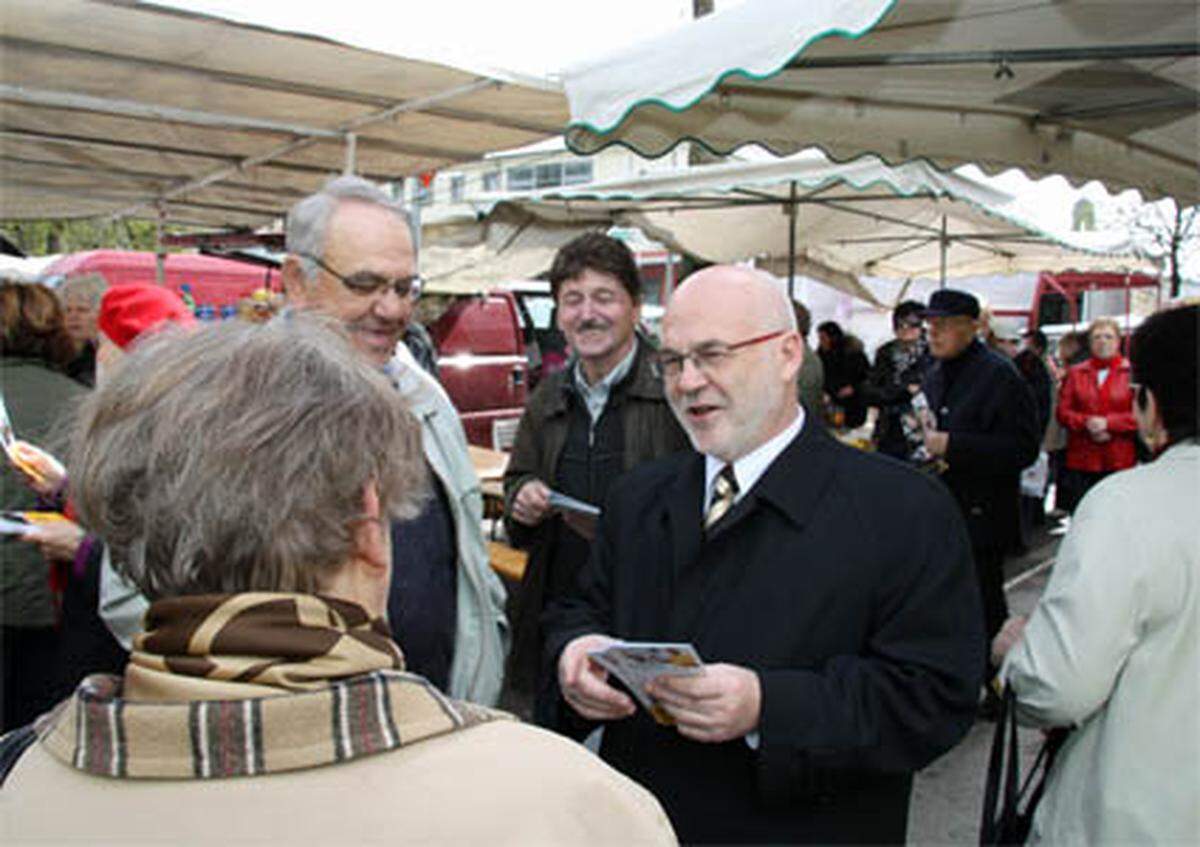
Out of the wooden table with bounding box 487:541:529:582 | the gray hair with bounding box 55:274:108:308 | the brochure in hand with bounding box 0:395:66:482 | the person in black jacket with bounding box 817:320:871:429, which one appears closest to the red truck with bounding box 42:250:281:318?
the gray hair with bounding box 55:274:108:308

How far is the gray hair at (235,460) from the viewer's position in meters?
0.93

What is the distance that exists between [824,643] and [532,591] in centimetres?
141

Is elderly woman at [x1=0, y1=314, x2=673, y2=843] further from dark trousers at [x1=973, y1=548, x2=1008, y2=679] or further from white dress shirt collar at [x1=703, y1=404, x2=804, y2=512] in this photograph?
dark trousers at [x1=973, y1=548, x2=1008, y2=679]

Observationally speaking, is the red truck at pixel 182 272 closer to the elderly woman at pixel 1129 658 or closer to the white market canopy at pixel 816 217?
the white market canopy at pixel 816 217

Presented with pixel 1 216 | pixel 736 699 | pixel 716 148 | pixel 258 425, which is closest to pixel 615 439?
pixel 716 148

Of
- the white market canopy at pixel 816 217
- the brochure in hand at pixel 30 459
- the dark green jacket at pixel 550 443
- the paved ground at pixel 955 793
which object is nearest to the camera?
the brochure in hand at pixel 30 459

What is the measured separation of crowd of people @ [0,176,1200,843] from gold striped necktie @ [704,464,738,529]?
11 millimetres

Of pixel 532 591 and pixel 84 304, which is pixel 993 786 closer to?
pixel 532 591

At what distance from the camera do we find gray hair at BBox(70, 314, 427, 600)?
36.6 inches

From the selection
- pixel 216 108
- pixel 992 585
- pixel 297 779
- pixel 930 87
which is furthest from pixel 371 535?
pixel 216 108

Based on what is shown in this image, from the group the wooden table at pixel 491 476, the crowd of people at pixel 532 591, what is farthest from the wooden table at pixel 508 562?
the crowd of people at pixel 532 591

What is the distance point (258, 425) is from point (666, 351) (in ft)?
3.94

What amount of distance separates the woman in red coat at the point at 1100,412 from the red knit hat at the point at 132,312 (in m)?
7.00

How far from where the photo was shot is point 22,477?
2379mm
